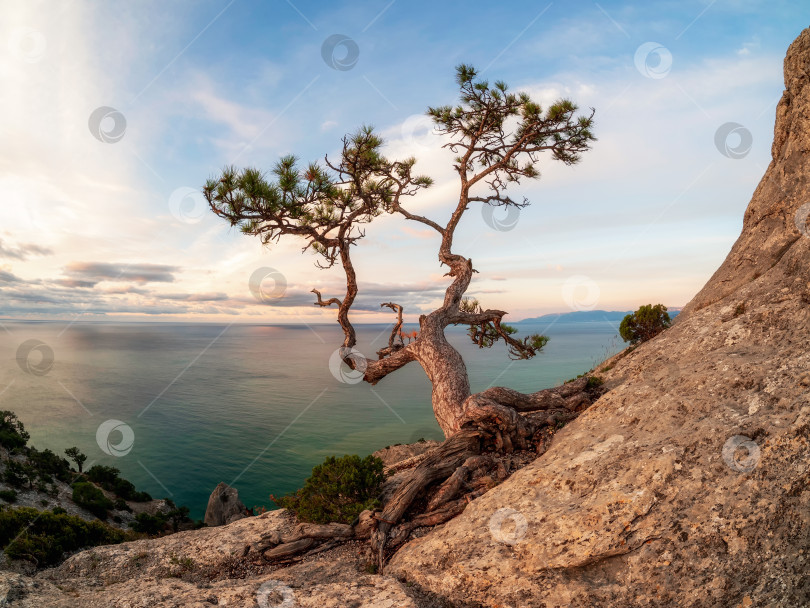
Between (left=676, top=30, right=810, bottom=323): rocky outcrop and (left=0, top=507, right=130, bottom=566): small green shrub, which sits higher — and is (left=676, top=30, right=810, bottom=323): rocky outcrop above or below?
above

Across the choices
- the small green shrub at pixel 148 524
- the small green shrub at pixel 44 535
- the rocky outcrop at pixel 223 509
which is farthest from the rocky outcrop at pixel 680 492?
the small green shrub at pixel 148 524

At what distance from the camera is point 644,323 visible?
13.4 m

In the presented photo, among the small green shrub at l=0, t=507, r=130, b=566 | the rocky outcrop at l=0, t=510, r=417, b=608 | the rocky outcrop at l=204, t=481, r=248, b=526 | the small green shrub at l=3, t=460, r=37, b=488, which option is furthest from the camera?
the small green shrub at l=3, t=460, r=37, b=488

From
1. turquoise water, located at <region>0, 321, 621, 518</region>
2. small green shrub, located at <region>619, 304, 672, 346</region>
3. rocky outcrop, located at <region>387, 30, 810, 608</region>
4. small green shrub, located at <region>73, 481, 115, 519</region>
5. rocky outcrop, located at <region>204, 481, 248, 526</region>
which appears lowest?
turquoise water, located at <region>0, 321, 621, 518</region>

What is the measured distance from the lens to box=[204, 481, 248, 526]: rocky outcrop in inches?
795

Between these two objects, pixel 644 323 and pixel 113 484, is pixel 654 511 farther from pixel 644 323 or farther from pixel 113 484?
pixel 113 484

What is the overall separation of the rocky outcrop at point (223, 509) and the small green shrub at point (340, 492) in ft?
46.5

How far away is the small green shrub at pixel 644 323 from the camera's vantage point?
13054 mm

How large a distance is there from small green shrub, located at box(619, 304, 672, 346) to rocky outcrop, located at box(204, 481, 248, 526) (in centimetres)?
1880

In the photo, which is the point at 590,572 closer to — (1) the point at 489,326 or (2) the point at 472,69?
(1) the point at 489,326

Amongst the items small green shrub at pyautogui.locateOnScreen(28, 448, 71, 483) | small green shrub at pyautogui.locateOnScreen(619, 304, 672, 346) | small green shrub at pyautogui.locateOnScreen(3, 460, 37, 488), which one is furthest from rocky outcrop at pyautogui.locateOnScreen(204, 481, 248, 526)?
small green shrub at pyautogui.locateOnScreen(619, 304, 672, 346)

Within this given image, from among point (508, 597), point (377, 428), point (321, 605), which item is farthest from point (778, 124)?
point (377, 428)

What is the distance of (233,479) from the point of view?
152 feet

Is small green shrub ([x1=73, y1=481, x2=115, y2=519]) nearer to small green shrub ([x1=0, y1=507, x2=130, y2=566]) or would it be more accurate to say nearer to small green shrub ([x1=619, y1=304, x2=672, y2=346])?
small green shrub ([x1=0, y1=507, x2=130, y2=566])
